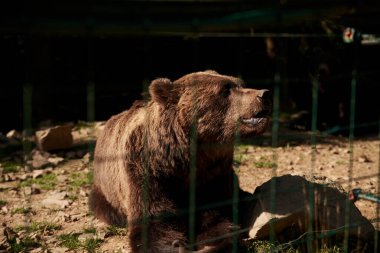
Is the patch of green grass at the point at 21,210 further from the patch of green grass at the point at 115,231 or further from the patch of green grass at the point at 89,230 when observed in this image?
the patch of green grass at the point at 115,231

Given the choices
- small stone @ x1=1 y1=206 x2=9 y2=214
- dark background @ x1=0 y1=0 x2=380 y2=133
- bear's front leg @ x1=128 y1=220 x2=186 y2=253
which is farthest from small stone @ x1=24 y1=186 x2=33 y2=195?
bear's front leg @ x1=128 y1=220 x2=186 y2=253

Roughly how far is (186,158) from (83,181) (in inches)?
92.7

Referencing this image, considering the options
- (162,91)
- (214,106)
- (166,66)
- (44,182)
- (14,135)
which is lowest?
(44,182)

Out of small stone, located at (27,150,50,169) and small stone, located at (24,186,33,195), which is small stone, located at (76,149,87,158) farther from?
small stone, located at (24,186,33,195)

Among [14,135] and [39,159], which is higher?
[14,135]

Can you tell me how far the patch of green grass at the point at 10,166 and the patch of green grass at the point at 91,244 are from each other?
2687 millimetres

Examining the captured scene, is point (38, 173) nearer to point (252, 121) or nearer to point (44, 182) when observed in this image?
point (44, 182)

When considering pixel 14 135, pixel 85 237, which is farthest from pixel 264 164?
pixel 14 135

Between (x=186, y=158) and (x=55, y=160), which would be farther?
(x=55, y=160)

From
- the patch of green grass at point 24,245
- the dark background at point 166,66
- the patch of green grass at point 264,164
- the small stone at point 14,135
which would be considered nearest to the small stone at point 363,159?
the dark background at point 166,66

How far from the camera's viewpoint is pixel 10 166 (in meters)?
6.93

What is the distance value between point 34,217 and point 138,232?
146 cm

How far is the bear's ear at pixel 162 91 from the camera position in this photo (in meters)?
4.28

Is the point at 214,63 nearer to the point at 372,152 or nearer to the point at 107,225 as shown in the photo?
the point at 372,152
